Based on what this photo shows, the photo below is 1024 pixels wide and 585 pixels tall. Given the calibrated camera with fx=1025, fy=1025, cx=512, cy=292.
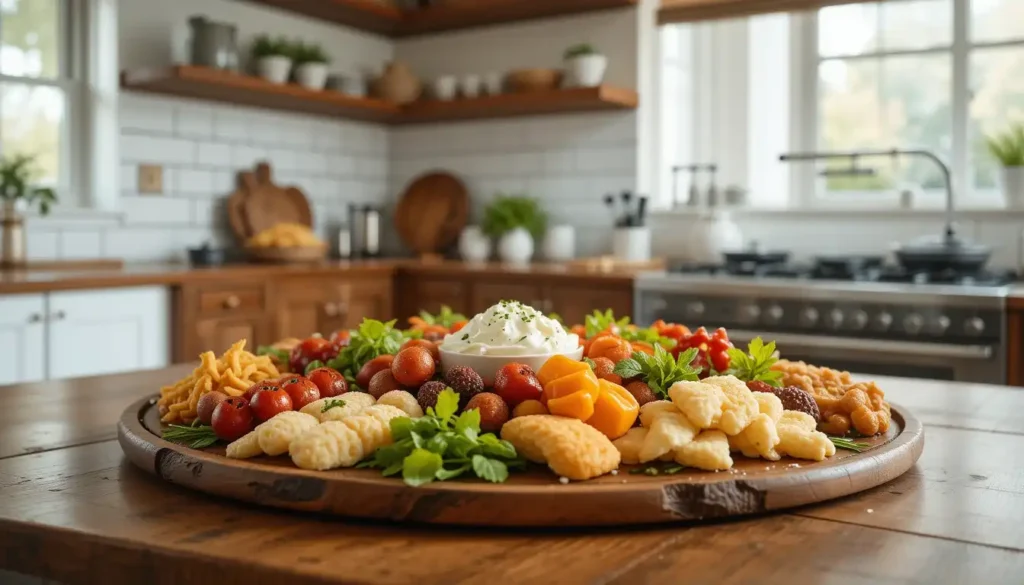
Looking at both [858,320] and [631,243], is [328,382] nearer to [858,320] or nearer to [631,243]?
[858,320]

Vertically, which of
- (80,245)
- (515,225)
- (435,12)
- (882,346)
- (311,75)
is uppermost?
(435,12)

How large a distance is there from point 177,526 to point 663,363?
23.6 inches

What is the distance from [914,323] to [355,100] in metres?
2.53

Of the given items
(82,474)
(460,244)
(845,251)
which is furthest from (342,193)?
(82,474)

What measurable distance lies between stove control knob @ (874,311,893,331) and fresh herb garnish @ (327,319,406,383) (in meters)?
2.26

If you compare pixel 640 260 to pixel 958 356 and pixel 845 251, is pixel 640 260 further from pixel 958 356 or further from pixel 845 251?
pixel 958 356

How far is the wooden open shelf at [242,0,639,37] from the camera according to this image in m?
4.52

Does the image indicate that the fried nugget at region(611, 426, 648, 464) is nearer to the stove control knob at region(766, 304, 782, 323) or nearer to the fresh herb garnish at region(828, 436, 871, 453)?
the fresh herb garnish at region(828, 436, 871, 453)

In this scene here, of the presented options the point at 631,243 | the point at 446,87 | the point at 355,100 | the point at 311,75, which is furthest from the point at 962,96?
the point at 311,75

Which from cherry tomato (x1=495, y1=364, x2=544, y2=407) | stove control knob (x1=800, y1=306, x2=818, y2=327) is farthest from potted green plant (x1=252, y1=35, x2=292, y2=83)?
cherry tomato (x1=495, y1=364, x2=544, y2=407)

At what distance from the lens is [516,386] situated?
1.19 metres

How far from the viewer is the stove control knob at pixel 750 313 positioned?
3559 millimetres

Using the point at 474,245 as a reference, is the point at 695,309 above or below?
below

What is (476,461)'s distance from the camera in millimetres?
1012
